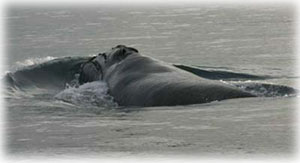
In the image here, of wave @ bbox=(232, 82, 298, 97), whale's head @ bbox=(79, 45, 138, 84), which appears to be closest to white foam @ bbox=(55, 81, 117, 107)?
whale's head @ bbox=(79, 45, 138, 84)

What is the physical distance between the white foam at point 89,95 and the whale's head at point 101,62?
0.37 meters

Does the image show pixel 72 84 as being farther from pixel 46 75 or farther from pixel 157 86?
pixel 157 86

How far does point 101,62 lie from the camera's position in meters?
14.8

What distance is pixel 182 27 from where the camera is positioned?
90.1 ft

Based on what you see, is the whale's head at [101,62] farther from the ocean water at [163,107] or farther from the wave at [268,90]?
the wave at [268,90]

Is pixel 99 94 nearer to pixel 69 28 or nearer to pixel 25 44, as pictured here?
pixel 25 44

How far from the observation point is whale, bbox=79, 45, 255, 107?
11609 millimetres

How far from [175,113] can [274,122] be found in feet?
5.63

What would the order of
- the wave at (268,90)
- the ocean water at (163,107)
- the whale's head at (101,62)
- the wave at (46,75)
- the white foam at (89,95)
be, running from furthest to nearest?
the wave at (46,75)
the whale's head at (101,62)
the white foam at (89,95)
the wave at (268,90)
the ocean water at (163,107)

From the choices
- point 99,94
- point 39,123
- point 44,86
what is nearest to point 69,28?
point 44,86

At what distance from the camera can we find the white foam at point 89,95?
12.8 m

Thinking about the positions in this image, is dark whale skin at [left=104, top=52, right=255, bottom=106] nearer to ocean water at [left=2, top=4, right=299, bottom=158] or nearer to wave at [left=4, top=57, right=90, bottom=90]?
ocean water at [left=2, top=4, right=299, bottom=158]

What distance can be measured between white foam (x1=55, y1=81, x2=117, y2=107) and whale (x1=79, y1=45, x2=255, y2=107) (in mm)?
133

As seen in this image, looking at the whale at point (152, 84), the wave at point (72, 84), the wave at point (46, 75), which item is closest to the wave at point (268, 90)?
the wave at point (72, 84)
